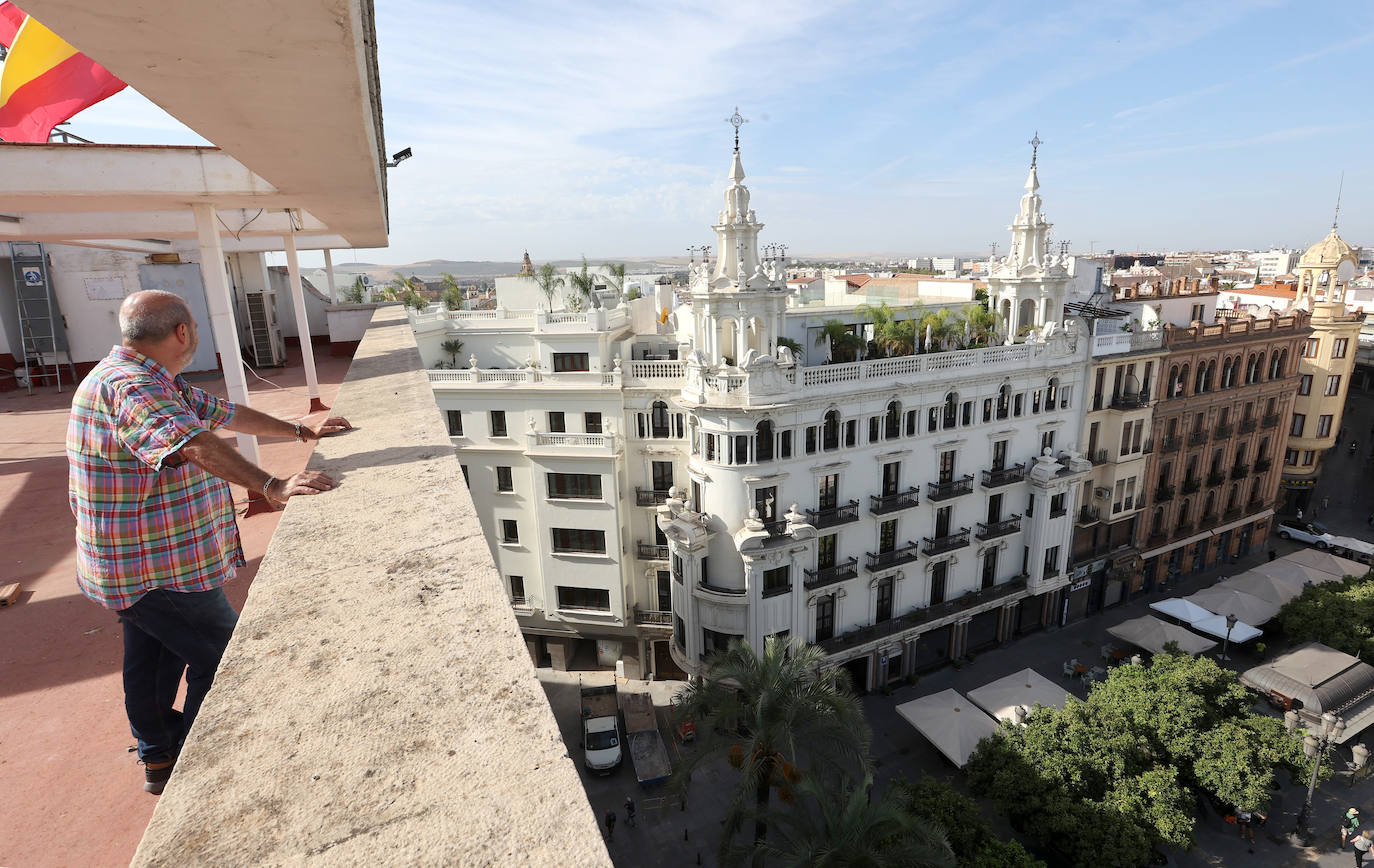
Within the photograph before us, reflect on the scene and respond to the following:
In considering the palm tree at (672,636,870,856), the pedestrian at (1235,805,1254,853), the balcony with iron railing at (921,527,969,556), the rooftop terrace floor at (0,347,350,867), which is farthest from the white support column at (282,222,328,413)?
the pedestrian at (1235,805,1254,853)

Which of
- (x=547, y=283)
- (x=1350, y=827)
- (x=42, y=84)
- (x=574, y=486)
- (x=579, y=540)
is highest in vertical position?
(x=42, y=84)

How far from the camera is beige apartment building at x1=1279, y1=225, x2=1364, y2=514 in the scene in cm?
4322

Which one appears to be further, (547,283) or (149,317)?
(547,283)

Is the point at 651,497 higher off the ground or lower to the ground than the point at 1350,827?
higher

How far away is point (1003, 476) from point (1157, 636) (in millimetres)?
9834

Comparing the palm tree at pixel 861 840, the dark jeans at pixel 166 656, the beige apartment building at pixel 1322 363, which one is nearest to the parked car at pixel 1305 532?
the beige apartment building at pixel 1322 363

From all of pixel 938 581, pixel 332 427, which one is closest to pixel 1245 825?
pixel 938 581

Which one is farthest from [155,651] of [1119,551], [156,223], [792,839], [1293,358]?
[1293,358]

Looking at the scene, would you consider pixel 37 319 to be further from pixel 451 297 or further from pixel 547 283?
pixel 451 297

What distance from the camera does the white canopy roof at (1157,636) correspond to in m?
30.4

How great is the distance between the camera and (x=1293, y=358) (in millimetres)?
40906

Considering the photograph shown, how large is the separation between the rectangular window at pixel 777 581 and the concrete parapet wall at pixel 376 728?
74.5 feet

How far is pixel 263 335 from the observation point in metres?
19.4

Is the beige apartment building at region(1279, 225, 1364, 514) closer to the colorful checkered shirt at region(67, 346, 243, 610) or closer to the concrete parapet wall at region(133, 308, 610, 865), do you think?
the concrete parapet wall at region(133, 308, 610, 865)
